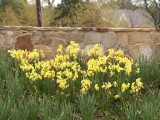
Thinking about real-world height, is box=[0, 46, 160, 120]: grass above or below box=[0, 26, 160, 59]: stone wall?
below

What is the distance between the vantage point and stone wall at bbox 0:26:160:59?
428 centimetres

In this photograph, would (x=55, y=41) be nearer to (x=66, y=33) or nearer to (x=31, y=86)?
(x=66, y=33)

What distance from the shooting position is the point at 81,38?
435cm

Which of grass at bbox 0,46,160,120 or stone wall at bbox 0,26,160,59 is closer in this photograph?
grass at bbox 0,46,160,120

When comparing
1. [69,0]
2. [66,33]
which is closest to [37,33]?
[66,33]

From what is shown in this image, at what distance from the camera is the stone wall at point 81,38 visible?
4.28 m

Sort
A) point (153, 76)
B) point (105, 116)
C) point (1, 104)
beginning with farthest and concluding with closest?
1. point (153, 76)
2. point (105, 116)
3. point (1, 104)

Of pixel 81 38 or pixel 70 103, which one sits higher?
pixel 81 38

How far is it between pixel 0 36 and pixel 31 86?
211 centimetres

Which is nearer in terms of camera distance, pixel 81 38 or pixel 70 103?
pixel 70 103

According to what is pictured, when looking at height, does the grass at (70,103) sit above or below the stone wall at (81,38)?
below

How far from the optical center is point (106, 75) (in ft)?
9.68

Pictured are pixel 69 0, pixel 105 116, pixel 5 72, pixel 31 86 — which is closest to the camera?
pixel 105 116

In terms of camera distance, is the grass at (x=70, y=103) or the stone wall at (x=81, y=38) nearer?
the grass at (x=70, y=103)
